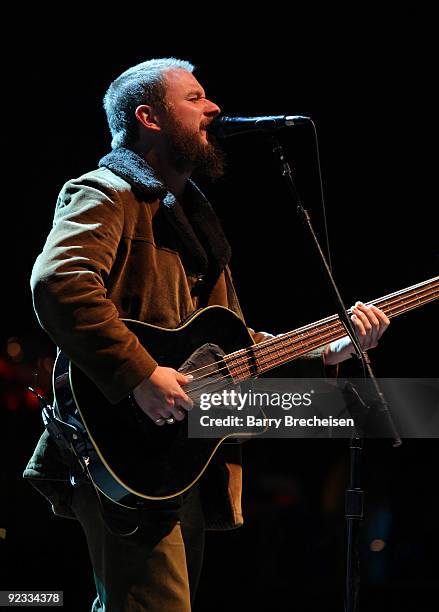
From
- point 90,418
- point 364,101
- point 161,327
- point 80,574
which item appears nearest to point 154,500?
point 90,418

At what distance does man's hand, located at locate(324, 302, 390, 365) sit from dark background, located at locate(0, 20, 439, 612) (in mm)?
1726

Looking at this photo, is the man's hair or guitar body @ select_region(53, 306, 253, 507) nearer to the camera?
guitar body @ select_region(53, 306, 253, 507)

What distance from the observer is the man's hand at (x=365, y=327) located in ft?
7.74

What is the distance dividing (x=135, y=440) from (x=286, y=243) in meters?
2.63

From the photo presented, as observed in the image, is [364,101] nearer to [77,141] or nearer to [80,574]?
[77,141]

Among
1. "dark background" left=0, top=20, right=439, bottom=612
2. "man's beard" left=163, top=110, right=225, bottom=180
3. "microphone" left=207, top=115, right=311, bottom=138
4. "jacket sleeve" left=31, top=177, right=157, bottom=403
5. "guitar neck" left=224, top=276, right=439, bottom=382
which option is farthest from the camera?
"dark background" left=0, top=20, right=439, bottom=612

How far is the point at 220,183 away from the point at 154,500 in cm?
266

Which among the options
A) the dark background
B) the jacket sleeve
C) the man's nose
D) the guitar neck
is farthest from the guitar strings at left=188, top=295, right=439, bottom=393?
the dark background

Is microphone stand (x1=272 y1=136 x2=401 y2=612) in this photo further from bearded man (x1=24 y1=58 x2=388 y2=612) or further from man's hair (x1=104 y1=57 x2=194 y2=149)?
man's hair (x1=104 y1=57 x2=194 y2=149)

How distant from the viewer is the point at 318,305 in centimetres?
435

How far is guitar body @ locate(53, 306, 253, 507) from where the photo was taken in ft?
6.22

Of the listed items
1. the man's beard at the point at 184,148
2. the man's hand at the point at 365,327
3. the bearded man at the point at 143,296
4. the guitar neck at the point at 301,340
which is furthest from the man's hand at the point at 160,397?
the man's beard at the point at 184,148

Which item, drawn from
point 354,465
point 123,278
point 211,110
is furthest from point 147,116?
point 354,465

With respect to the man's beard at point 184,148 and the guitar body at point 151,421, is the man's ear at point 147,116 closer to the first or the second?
the man's beard at point 184,148
